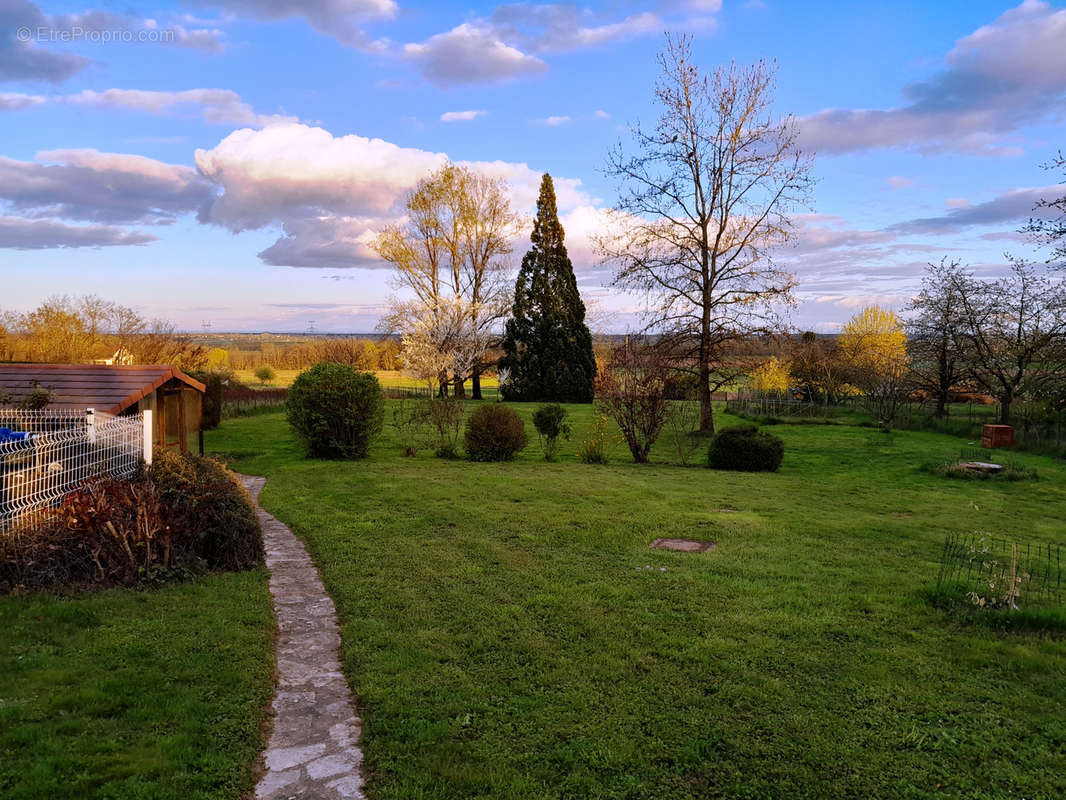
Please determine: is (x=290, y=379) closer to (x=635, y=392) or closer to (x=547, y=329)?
(x=547, y=329)

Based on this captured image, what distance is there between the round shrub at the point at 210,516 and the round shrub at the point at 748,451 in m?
11.3

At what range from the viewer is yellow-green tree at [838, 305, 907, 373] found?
33594mm

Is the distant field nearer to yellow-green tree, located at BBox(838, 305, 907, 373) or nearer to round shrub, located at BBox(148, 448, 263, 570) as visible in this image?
yellow-green tree, located at BBox(838, 305, 907, 373)

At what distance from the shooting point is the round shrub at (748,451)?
15492 mm

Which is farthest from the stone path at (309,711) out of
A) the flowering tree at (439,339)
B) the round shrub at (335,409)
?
the flowering tree at (439,339)

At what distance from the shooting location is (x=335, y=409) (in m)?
14.4

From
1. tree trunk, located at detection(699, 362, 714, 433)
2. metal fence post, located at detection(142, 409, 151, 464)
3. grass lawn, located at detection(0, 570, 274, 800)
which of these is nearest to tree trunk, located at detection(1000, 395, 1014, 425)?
tree trunk, located at detection(699, 362, 714, 433)

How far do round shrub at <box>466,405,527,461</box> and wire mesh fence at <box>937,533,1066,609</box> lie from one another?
8.90 m

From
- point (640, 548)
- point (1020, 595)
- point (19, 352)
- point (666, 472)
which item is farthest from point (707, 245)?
point (19, 352)

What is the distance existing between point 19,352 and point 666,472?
26.3m

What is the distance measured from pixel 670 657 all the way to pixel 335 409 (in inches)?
434

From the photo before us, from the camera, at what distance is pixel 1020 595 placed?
588cm

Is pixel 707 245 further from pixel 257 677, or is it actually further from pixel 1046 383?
pixel 257 677

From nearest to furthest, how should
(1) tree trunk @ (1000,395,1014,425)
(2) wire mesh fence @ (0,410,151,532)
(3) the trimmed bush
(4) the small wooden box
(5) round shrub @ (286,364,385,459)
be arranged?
(2) wire mesh fence @ (0,410,151,532) < (5) round shrub @ (286,364,385,459) < (3) the trimmed bush < (4) the small wooden box < (1) tree trunk @ (1000,395,1014,425)
